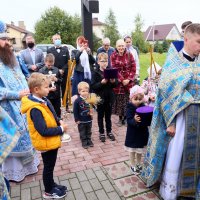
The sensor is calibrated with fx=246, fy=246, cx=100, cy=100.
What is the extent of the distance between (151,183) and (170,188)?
289 millimetres

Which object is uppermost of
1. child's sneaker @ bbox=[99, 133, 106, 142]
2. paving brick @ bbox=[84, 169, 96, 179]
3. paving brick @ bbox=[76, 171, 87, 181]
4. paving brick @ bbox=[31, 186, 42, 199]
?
child's sneaker @ bbox=[99, 133, 106, 142]

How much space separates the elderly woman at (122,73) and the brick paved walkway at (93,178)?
115cm

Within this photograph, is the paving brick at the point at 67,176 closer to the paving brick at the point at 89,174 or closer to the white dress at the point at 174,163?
the paving brick at the point at 89,174

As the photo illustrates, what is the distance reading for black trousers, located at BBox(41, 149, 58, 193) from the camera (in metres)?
2.87

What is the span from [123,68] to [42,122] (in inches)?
121

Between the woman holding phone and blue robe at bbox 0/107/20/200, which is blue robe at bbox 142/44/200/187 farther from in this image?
the woman holding phone

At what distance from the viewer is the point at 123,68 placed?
533 cm

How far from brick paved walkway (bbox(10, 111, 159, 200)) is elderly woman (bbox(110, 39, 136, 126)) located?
1149 millimetres

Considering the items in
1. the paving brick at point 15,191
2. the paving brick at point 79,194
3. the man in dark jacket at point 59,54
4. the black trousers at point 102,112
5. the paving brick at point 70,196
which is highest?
the man in dark jacket at point 59,54

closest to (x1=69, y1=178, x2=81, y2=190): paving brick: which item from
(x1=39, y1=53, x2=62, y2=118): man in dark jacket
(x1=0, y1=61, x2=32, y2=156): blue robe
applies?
(x1=0, y1=61, x2=32, y2=156): blue robe

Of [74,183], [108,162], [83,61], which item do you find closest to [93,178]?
[74,183]

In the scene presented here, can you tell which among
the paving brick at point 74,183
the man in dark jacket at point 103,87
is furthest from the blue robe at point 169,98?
the man in dark jacket at point 103,87

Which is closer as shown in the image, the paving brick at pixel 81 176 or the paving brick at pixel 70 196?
the paving brick at pixel 70 196

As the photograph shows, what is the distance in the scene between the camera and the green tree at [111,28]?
55.2 m
